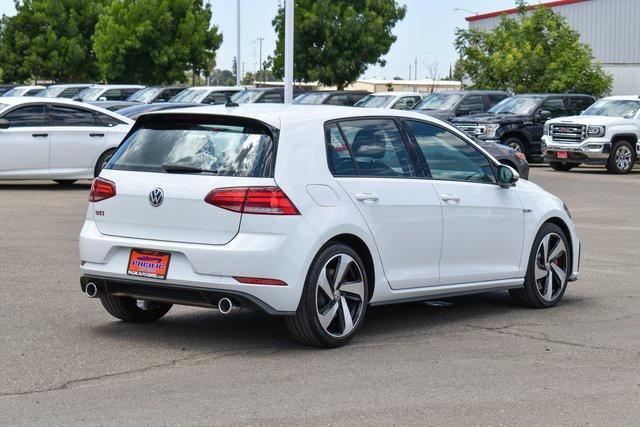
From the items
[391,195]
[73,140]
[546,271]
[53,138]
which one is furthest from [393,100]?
[391,195]

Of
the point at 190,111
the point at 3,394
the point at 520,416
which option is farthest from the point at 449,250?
the point at 3,394

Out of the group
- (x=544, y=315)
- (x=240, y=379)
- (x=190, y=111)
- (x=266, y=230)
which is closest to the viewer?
(x=240, y=379)

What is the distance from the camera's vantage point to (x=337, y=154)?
862cm

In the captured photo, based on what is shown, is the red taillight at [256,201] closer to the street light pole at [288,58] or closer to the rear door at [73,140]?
the rear door at [73,140]

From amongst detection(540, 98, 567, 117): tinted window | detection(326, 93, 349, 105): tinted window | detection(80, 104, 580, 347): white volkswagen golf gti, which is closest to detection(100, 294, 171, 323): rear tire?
detection(80, 104, 580, 347): white volkswagen golf gti

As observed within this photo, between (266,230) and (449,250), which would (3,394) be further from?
(449,250)

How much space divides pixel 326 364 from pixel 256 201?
107cm

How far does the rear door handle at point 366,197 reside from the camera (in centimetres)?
855

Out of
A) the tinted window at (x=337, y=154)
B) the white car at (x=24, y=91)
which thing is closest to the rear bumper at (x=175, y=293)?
the tinted window at (x=337, y=154)

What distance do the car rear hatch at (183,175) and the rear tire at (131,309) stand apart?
0.71 meters

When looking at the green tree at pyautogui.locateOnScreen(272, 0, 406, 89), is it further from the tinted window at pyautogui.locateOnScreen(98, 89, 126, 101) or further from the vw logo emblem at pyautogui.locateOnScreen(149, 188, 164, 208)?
the vw logo emblem at pyautogui.locateOnScreen(149, 188, 164, 208)

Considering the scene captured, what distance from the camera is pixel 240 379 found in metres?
7.41

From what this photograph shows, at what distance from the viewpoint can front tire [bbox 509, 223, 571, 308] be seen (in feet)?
33.3

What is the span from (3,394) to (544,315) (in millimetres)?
4524
